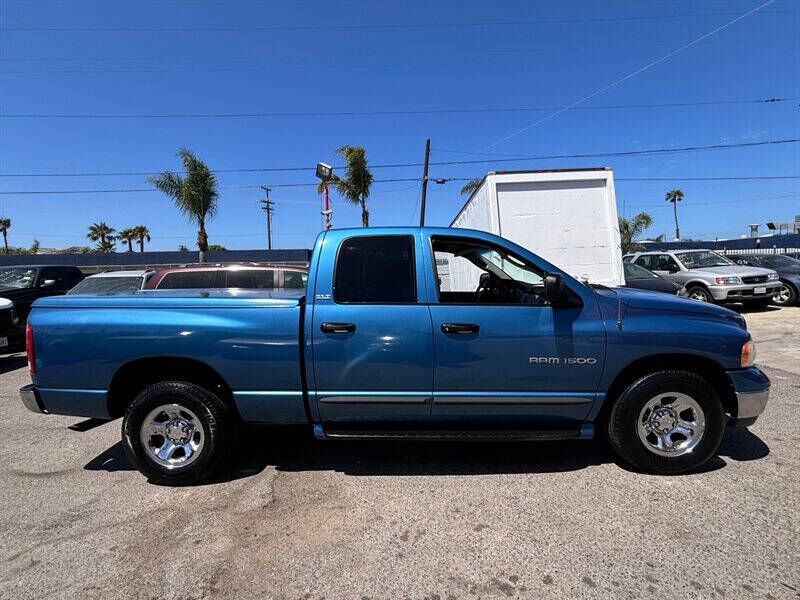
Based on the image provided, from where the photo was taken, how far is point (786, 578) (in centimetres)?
229

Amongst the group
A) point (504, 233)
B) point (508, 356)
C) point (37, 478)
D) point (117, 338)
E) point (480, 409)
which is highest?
point (504, 233)

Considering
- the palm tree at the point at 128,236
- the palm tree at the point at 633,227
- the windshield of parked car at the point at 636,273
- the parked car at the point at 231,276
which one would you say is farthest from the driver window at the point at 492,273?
the palm tree at the point at 128,236

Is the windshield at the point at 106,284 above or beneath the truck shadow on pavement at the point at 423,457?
above

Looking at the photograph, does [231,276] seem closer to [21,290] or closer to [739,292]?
[21,290]

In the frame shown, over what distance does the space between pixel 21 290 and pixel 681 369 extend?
38.1 ft

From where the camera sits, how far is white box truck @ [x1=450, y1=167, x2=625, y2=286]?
8.14m

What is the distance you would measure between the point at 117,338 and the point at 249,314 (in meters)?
0.97

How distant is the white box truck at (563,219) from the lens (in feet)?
26.7

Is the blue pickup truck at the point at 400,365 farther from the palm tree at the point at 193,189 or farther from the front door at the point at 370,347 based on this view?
the palm tree at the point at 193,189

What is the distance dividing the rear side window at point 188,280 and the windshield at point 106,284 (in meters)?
1.64

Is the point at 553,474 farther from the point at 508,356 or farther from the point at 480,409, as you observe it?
the point at 508,356

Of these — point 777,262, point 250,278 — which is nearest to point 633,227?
point 777,262

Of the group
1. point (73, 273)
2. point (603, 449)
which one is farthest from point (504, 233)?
point (73, 273)

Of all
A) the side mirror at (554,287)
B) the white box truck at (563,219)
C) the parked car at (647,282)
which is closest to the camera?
the side mirror at (554,287)
